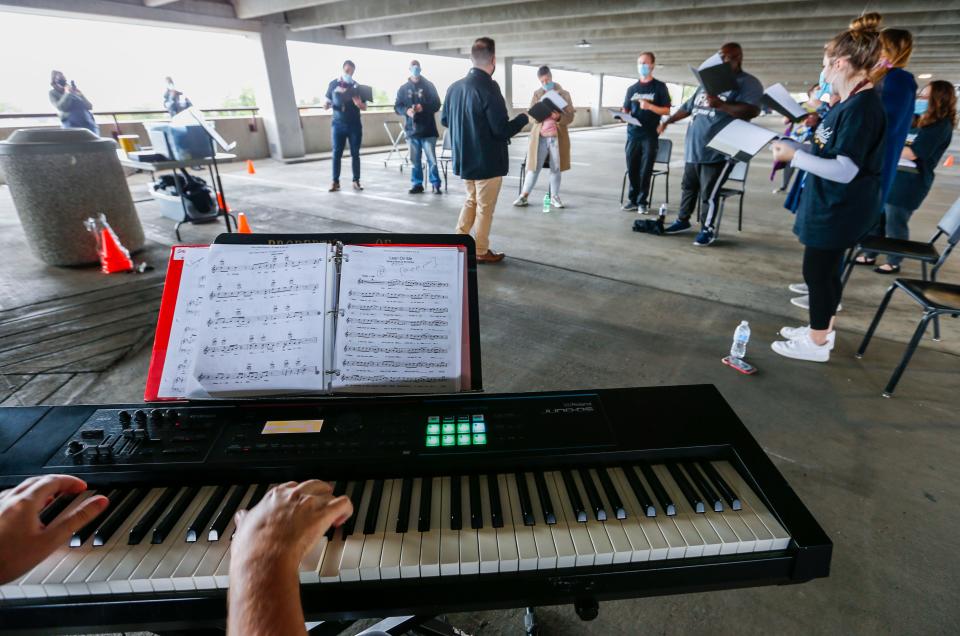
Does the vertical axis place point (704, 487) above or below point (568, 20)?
below

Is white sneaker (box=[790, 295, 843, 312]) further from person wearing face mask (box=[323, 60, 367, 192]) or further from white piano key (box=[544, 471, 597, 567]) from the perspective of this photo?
person wearing face mask (box=[323, 60, 367, 192])

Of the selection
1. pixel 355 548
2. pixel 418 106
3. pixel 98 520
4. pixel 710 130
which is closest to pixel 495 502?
pixel 355 548

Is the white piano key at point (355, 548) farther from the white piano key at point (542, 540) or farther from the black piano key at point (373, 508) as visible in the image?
the white piano key at point (542, 540)

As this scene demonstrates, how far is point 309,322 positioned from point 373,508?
0.44m

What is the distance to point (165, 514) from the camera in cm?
94

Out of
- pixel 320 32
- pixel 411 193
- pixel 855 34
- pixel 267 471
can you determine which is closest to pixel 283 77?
pixel 320 32

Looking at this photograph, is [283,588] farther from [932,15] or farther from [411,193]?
[932,15]

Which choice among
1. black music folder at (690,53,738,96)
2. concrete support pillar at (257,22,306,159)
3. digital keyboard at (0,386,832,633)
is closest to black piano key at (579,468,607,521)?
digital keyboard at (0,386,832,633)

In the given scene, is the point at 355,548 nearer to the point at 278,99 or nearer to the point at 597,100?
the point at 278,99

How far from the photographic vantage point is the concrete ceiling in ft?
30.7

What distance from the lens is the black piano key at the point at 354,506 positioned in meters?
0.92

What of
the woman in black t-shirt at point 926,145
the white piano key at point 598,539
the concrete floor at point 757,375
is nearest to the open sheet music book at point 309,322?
the white piano key at point 598,539

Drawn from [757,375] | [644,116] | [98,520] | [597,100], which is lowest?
[757,375]

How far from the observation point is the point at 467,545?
89 centimetres
